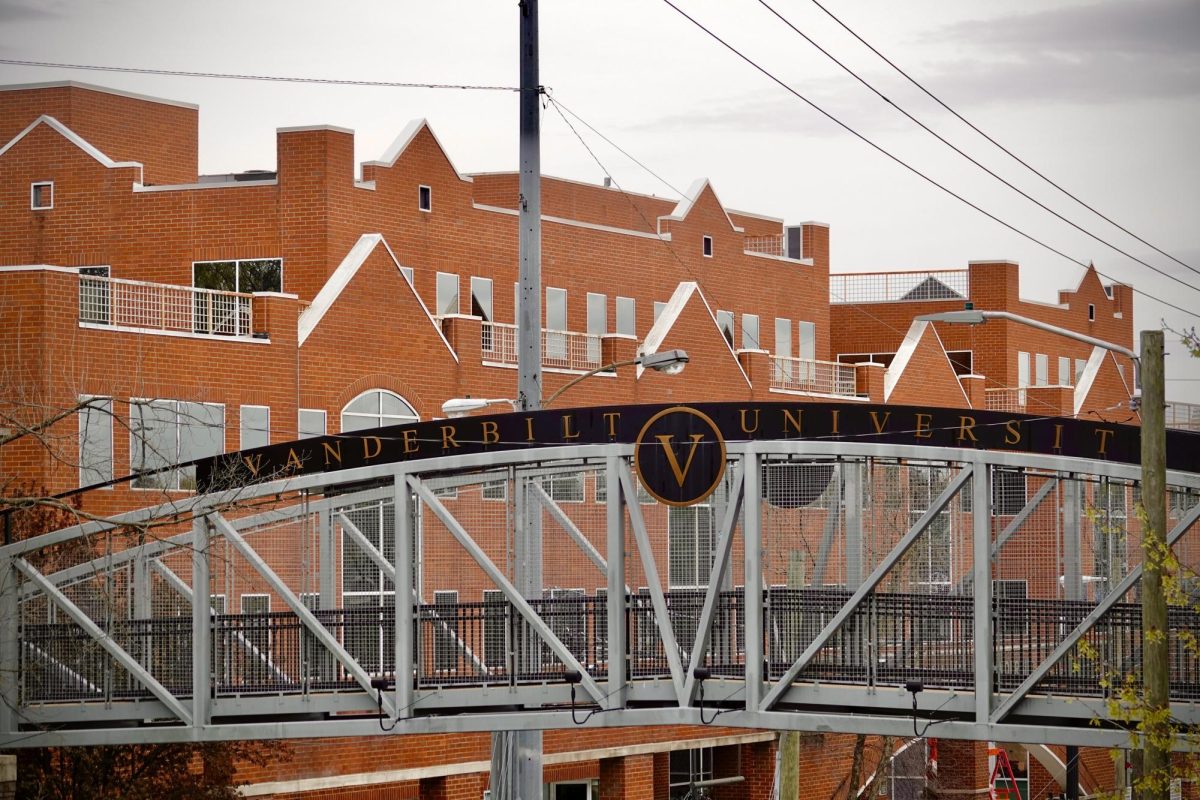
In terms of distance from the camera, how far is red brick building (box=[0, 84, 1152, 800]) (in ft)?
130

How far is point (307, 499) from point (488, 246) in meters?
31.4

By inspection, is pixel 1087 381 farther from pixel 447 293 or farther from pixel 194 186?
pixel 194 186

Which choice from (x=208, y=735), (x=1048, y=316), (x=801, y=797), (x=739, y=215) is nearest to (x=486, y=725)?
(x=208, y=735)

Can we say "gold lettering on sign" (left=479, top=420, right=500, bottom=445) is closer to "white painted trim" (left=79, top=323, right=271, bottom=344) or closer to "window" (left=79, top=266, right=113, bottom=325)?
"white painted trim" (left=79, top=323, right=271, bottom=344)

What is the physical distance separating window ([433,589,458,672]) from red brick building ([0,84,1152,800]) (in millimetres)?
7909

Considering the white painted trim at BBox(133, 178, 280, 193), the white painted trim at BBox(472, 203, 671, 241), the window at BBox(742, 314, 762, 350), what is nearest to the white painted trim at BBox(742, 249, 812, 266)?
the window at BBox(742, 314, 762, 350)

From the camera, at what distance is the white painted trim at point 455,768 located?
39.4 meters

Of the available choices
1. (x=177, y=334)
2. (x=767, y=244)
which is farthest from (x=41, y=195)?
(x=767, y=244)

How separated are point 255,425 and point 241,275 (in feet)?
29.1

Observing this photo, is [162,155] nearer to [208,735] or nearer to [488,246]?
[488,246]

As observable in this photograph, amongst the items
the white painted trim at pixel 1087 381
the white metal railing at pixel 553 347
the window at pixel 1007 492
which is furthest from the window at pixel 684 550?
the white painted trim at pixel 1087 381

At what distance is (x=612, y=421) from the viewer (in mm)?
24391

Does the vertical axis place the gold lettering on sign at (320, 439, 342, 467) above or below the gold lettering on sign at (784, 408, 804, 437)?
below

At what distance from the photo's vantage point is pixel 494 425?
2523cm
